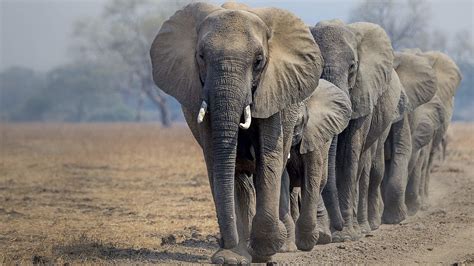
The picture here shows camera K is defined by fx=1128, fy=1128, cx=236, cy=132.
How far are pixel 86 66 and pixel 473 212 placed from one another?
8052 cm

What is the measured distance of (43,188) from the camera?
16.4 m

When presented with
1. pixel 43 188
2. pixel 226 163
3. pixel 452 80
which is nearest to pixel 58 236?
pixel 226 163

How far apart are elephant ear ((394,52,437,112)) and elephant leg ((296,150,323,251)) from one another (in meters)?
4.50

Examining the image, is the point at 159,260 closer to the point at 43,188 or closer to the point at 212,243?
the point at 212,243

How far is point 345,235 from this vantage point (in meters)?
10.6

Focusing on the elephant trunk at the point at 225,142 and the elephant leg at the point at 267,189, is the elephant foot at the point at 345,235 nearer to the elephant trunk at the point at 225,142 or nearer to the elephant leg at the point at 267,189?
the elephant leg at the point at 267,189

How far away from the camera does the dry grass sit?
375 inches

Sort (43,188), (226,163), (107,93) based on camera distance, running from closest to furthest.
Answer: (226,163), (43,188), (107,93)

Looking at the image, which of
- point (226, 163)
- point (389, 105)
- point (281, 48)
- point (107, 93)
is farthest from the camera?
point (107, 93)

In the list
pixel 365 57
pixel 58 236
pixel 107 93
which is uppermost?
pixel 365 57

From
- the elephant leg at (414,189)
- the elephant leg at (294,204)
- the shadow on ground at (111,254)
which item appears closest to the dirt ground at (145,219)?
the shadow on ground at (111,254)

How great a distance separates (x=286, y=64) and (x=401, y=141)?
5577 millimetres

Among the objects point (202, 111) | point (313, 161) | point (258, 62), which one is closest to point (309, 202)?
point (313, 161)

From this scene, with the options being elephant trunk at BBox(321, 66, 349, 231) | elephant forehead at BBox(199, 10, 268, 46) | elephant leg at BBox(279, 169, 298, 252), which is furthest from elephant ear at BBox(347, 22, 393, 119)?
elephant forehead at BBox(199, 10, 268, 46)
